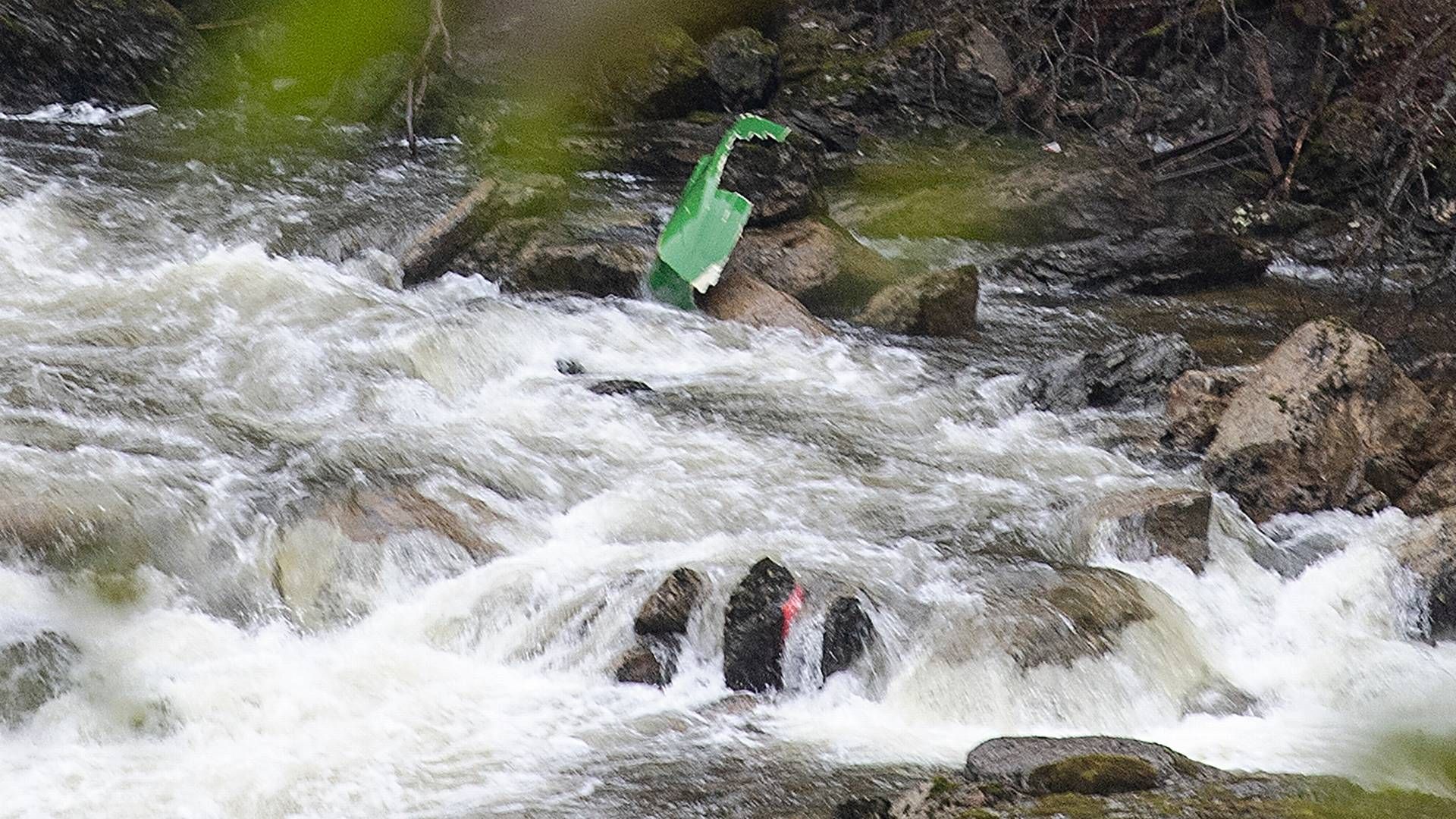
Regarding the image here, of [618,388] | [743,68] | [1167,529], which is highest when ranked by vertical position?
[743,68]

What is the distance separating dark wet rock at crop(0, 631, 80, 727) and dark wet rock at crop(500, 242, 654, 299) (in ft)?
14.5

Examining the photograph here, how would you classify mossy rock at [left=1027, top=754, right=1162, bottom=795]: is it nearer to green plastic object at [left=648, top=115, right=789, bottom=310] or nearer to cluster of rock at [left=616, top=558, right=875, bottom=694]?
cluster of rock at [left=616, top=558, right=875, bottom=694]

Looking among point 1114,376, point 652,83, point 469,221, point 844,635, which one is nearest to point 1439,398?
point 1114,376

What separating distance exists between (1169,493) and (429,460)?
2.94 meters

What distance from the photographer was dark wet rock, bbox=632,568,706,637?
16.8ft

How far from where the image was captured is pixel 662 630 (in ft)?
16.8

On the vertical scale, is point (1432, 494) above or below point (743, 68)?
below

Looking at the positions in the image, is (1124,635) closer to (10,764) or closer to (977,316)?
(10,764)

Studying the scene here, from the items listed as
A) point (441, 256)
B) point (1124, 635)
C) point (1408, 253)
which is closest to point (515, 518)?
point (1124, 635)

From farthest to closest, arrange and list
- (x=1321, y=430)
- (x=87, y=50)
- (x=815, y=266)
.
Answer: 1. (x=87, y=50)
2. (x=815, y=266)
3. (x=1321, y=430)

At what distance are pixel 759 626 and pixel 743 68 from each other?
8.94m

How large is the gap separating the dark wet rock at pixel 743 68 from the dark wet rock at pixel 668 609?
8430mm

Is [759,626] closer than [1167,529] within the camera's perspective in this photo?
Yes

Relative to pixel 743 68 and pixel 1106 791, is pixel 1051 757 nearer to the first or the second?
pixel 1106 791
